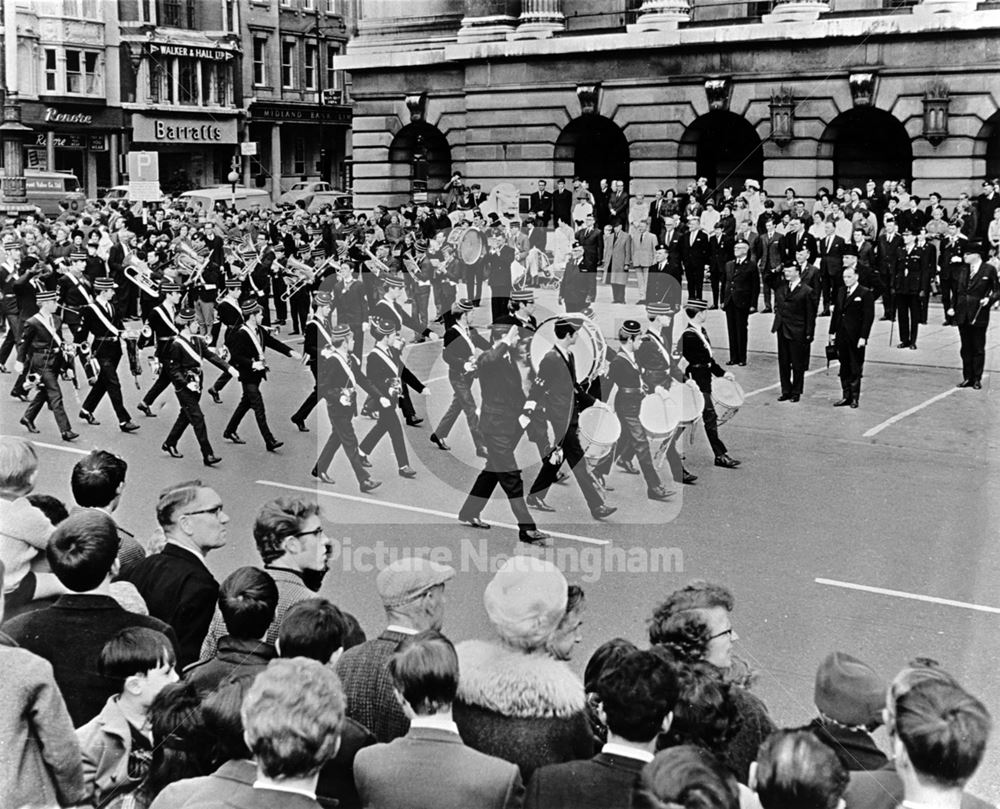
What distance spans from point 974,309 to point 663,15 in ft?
59.2

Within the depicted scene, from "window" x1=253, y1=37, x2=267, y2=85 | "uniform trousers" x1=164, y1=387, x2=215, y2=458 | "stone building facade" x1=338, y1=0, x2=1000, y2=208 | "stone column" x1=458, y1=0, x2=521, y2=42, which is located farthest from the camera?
"window" x1=253, y1=37, x2=267, y2=85

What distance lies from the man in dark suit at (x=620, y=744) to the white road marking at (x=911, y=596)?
18.1 feet

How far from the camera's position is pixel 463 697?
483 cm

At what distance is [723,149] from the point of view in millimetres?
33875

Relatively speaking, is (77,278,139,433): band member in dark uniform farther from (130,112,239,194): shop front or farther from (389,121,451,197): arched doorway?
(130,112,239,194): shop front

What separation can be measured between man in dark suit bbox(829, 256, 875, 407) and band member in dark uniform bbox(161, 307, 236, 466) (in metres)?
7.84

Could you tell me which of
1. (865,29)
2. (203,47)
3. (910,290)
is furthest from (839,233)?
(203,47)

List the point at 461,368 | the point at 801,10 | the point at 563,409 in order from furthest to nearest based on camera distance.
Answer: the point at 801,10 < the point at 461,368 < the point at 563,409

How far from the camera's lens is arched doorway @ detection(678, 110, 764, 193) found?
109ft

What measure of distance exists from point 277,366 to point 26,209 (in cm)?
2227

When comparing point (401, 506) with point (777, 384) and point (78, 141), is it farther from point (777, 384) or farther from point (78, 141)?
point (78, 141)

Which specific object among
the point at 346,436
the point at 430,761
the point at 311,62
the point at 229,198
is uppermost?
the point at 311,62

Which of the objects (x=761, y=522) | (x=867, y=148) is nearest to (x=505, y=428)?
(x=761, y=522)

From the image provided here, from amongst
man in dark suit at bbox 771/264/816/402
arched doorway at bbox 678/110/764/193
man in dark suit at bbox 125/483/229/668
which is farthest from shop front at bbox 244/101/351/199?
man in dark suit at bbox 125/483/229/668
